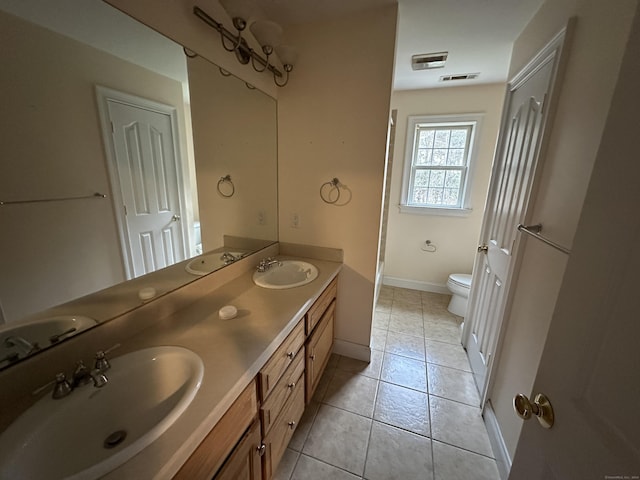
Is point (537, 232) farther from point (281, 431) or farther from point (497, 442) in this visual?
point (281, 431)

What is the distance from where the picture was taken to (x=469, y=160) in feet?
9.57

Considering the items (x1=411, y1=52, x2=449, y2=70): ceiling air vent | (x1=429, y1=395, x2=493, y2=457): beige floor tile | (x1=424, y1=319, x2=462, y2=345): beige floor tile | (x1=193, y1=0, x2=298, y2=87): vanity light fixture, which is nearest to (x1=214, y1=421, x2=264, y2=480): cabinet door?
(x1=429, y1=395, x2=493, y2=457): beige floor tile

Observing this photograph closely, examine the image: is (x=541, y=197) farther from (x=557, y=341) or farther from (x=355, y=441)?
(x=355, y=441)

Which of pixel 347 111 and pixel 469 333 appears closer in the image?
pixel 347 111

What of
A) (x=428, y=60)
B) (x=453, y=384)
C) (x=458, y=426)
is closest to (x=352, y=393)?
(x=458, y=426)

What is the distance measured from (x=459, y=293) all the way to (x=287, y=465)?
7.57 feet

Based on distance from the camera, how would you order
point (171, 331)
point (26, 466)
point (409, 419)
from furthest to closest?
point (409, 419) < point (171, 331) < point (26, 466)

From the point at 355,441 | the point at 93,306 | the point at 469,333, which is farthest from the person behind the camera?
the point at 469,333

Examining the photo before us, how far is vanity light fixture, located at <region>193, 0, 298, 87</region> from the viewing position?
1.23 m

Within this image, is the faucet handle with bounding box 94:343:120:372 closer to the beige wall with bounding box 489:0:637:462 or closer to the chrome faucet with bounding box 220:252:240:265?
the chrome faucet with bounding box 220:252:240:265

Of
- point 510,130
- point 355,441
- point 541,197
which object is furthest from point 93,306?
point 510,130

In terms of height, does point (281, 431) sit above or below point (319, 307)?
below

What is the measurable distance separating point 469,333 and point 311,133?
2093 mm

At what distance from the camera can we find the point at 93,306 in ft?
3.00
